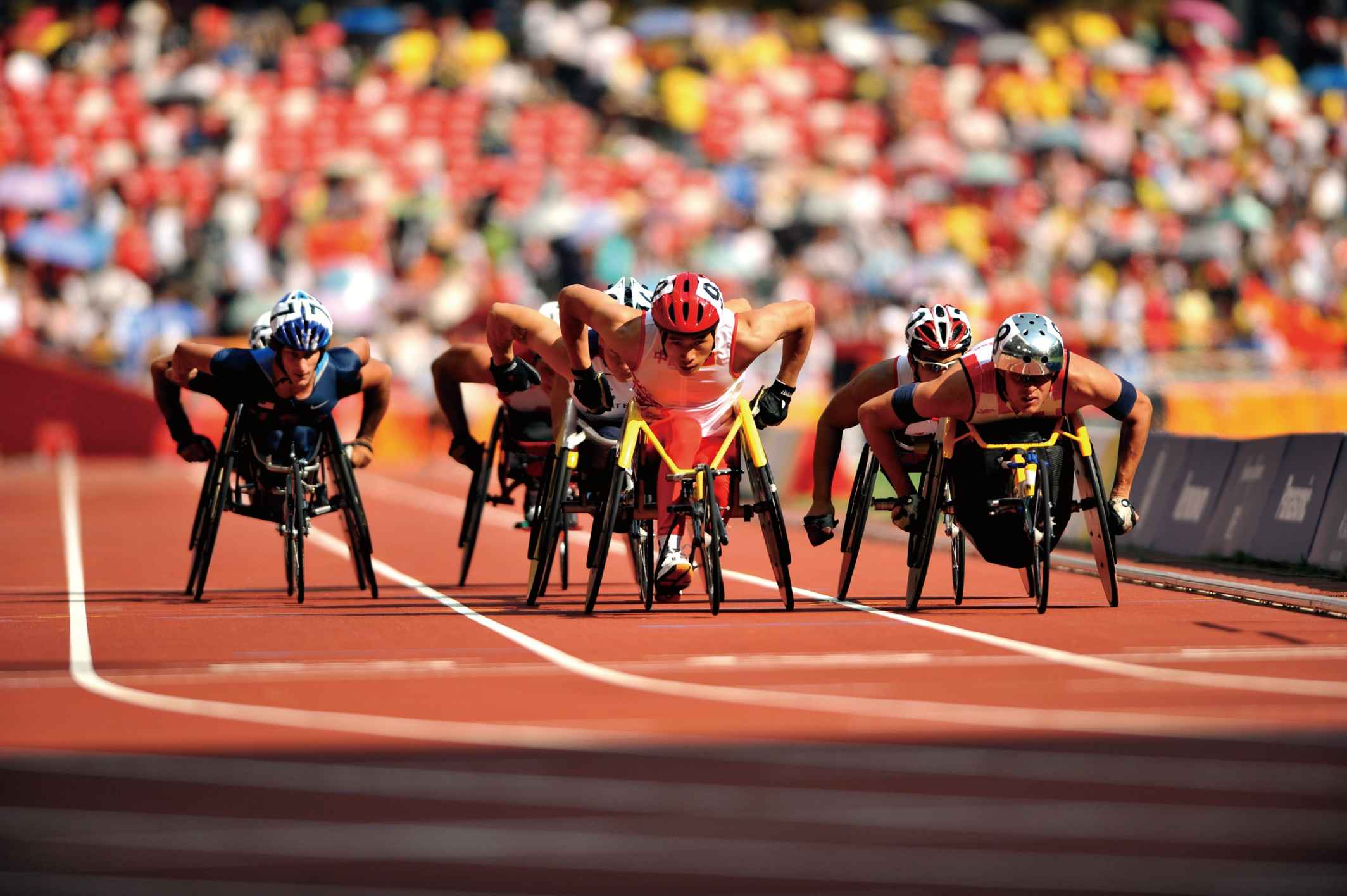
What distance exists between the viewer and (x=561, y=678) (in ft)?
31.9

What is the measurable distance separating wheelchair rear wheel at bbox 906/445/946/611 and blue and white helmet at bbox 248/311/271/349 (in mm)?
3999

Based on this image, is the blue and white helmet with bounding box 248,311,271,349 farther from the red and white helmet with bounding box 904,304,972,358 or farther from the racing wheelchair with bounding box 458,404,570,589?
the red and white helmet with bounding box 904,304,972,358

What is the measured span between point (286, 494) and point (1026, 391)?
433cm

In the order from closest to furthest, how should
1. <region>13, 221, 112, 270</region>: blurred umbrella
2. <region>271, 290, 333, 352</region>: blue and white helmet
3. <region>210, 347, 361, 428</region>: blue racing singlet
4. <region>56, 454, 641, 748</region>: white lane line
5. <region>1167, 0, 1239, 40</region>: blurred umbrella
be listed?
1. <region>56, 454, 641, 748</region>: white lane line
2. <region>271, 290, 333, 352</region>: blue and white helmet
3. <region>210, 347, 361, 428</region>: blue racing singlet
4. <region>13, 221, 112, 270</region>: blurred umbrella
5. <region>1167, 0, 1239, 40</region>: blurred umbrella

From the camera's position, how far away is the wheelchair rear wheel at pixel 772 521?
1201 centimetres

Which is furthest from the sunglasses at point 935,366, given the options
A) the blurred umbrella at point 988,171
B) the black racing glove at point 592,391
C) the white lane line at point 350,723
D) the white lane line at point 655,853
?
the blurred umbrella at point 988,171

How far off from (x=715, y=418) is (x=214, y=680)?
3.61m

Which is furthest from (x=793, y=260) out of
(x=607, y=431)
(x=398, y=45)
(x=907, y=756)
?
(x=907, y=756)

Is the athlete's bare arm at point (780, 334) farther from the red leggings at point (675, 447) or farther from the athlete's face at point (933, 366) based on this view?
the athlete's face at point (933, 366)

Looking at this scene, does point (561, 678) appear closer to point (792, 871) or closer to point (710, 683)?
point (710, 683)

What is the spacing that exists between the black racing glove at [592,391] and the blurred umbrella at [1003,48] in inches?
1211

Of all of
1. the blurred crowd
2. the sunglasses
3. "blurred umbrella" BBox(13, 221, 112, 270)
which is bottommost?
"blurred umbrella" BBox(13, 221, 112, 270)

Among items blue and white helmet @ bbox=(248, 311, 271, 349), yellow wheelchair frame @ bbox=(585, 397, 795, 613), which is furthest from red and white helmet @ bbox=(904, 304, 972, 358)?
blue and white helmet @ bbox=(248, 311, 271, 349)

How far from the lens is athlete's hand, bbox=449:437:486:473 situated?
14.8 m
